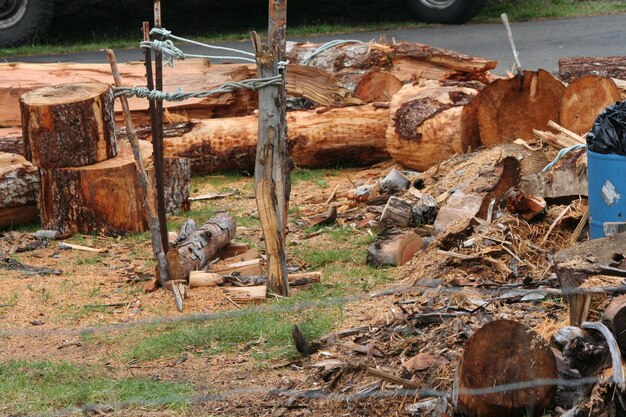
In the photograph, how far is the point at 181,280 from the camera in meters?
6.29

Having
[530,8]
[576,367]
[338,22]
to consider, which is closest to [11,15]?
[338,22]

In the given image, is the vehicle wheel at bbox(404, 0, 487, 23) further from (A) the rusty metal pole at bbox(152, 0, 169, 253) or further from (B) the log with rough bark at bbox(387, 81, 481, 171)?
(A) the rusty metal pole at bbox(152, 0, 169, 253)

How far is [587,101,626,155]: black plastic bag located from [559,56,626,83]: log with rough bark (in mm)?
3656

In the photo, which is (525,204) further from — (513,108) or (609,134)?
(513,108)

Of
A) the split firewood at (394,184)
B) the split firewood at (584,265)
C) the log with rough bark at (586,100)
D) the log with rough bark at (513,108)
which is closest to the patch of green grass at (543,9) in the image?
the log with rough bark at (513,108)

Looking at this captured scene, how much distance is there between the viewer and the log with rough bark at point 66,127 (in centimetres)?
734

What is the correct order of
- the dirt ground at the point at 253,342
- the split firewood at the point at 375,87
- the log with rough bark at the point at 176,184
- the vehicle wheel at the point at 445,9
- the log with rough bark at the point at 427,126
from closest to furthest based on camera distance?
the dirt ground at the point at 253,342
the log with rough bark at the point at 176,184
the log with rough bark at the point at 427,126
the split firewood at the point at 375,87
the vehicle wheel at the point at 445,9

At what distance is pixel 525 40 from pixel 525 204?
26.6 ft

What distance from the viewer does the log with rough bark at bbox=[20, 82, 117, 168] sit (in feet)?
24.1

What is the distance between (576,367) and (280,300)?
87.7 inches

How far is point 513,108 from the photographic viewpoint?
826 cm

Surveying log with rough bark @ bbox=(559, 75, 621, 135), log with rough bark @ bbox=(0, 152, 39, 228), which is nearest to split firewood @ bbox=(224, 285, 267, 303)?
log with rough bark @ bbox=(0, 152, 39, 228)

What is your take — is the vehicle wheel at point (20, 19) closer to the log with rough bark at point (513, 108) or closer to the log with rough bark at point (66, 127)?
the log with rough bark at point (66, 127)

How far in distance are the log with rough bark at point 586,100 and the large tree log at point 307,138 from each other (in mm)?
1811
